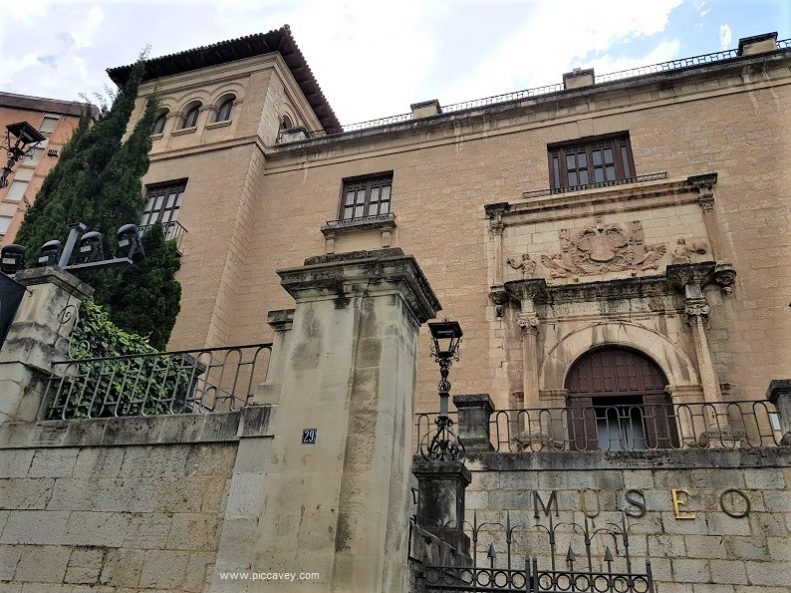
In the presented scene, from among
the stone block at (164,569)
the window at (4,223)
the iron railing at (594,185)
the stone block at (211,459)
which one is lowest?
the stone block at (164,569)

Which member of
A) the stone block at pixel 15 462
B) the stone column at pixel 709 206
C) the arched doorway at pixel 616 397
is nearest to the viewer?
the stone block at pixel 15 462

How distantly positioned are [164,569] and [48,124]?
93.5 feet

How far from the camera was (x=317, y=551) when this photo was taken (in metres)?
3.70

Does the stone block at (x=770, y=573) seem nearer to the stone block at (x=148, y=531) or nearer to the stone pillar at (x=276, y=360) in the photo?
the stone pillar at (x=276, y=360)

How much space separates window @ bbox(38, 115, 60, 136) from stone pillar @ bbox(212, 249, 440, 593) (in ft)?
90.3

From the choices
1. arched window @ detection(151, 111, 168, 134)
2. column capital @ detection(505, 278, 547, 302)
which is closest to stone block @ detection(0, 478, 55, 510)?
column capital @ detection(505, 278, 547, 302)

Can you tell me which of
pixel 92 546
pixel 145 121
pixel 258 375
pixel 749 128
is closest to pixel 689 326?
pixel 749 128

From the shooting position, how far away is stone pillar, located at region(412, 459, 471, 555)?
19.6 ft

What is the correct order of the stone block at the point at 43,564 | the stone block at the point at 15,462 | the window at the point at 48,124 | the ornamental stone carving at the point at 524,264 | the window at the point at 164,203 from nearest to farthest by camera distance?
the stone block at the point at 43,564 < the stone block at the point at 15,462 < the ornamental stone carving at the point at 524,264 < the window at the point at 164,203 < the window at the point at 48,124

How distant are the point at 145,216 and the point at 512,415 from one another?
38.6 ft

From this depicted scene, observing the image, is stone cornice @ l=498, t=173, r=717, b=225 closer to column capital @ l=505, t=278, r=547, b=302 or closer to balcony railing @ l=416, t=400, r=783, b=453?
column capital @ l=505, t=278, r=547, b=302

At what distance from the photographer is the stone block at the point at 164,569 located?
4215 millimetres

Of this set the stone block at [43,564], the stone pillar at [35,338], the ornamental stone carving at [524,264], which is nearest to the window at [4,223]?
the ornamental stone carving at [524,264]

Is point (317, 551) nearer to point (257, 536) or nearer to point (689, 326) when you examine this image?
point (257, 536)
